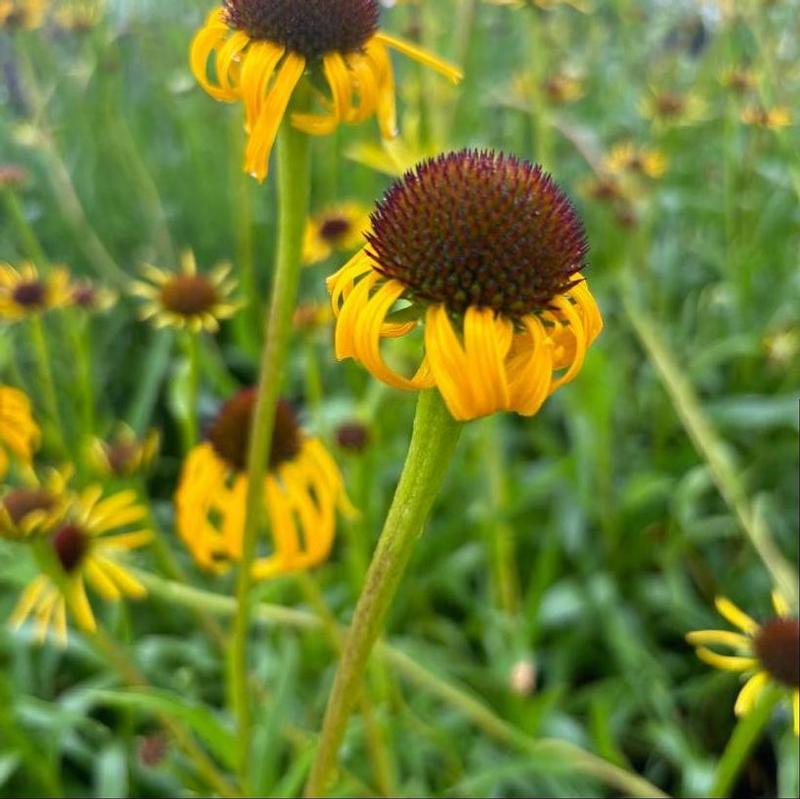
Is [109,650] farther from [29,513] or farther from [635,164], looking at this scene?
[635,164]

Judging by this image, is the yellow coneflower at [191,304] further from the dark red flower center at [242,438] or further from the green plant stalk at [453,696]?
the green plant stalk at [453,696]

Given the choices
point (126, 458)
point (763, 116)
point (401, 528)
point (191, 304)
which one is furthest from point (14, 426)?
point (763, 116)

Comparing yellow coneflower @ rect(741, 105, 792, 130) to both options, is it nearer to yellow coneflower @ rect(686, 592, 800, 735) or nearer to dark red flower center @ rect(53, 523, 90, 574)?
yellow coneflower @ rect(686, 592, 800, 735)

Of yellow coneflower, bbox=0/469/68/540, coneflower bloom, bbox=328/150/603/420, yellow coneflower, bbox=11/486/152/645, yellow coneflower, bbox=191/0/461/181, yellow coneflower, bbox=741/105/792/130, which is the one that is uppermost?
yellow coneflower, bbox=741/105/792/130

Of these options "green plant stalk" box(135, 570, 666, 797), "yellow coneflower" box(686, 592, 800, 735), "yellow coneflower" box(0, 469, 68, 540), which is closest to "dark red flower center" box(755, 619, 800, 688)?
"yellow coneflower" box(686, 592, 800, 735)

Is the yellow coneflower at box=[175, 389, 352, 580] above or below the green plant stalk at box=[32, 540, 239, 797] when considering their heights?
above

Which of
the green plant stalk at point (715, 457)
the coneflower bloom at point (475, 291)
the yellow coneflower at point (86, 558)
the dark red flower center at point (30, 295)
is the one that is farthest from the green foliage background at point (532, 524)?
the coneflower bloom at point (475, 291)
